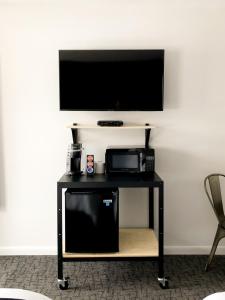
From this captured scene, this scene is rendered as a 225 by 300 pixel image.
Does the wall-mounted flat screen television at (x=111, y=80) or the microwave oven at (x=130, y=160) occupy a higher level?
the wall-mounted flat screen television at (x=111, y=80)

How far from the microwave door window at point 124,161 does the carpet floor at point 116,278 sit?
0.88 metres

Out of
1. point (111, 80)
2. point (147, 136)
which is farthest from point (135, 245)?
point (111, 80)

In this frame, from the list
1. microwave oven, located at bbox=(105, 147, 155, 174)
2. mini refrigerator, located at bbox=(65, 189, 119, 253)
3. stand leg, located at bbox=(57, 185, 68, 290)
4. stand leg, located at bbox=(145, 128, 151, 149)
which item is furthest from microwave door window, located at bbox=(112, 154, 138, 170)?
stand leg, located at bbox=(57, 185, 68, 290)

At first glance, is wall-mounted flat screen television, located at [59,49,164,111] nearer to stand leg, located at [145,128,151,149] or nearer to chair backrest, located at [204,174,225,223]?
stand leg, located at [145,128,151,149]

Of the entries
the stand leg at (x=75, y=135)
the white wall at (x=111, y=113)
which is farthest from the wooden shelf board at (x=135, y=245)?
the stand leg at (x=75, y=135)

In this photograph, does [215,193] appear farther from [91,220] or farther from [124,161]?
[91,220]

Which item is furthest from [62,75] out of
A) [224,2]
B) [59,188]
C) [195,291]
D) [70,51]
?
[195,291]

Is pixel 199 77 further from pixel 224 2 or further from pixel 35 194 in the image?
pixel 35 194

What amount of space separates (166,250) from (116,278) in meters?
0.66

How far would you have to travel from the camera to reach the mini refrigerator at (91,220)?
2441 mm

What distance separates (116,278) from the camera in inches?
103

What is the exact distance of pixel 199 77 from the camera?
2918 mm

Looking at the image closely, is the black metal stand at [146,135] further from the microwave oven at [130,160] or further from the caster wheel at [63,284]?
the caster wheel at [63,284]

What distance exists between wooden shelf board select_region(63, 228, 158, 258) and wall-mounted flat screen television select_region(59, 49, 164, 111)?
111 cm
